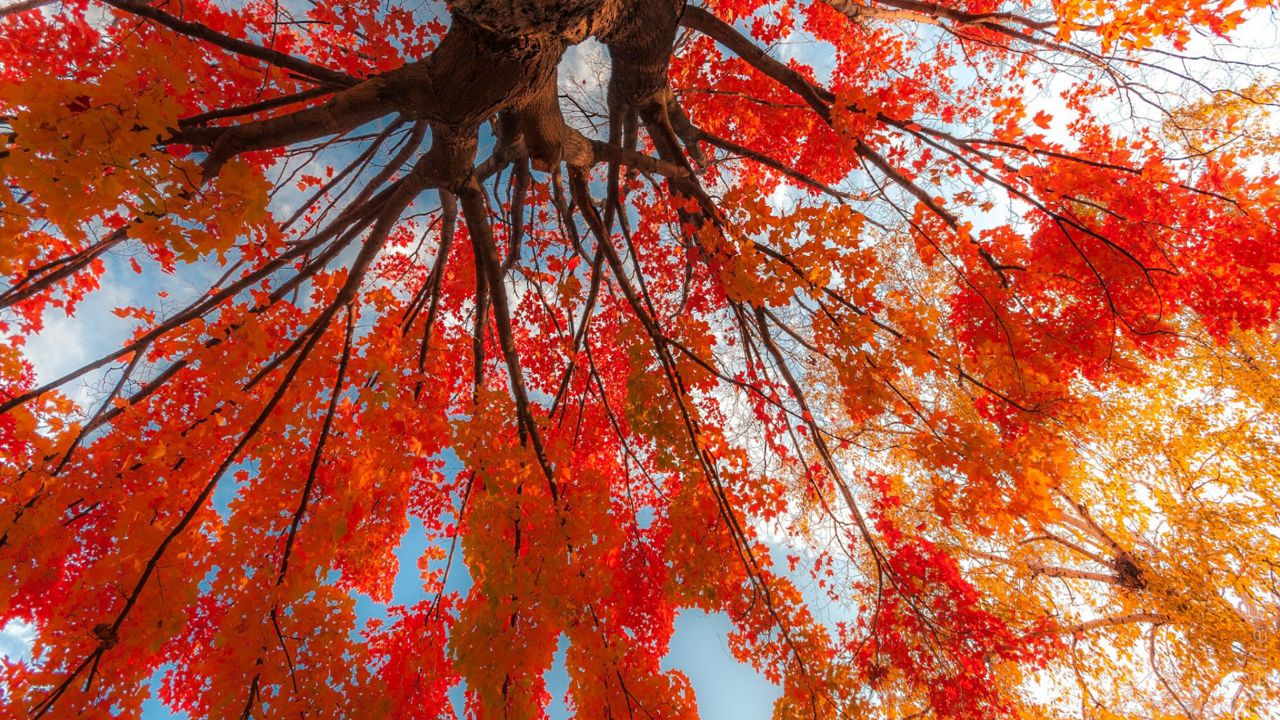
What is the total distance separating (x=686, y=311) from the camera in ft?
21.8

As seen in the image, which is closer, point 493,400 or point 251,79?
point 493,400

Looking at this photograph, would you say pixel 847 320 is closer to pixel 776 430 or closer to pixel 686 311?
pixel 776 430

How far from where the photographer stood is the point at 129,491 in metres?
3.61

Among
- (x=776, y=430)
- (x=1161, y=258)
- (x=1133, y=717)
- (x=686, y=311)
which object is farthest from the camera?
(x=1133, y=717)

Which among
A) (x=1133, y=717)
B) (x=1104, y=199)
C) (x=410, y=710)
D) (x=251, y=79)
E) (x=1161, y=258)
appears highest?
(x=251, y=79)

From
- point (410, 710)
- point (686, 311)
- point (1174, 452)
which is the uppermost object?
point (686, 311)

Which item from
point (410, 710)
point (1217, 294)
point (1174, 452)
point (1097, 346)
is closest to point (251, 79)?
point (410, 710)

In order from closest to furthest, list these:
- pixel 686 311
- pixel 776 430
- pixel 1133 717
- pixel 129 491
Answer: pixel 129 491 < pixel 776 430 < pixel 686 311 < pixel 1133 717

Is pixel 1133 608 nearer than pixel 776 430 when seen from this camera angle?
No

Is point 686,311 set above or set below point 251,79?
below

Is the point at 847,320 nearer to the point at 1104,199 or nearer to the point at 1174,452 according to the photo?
the point at 1104,199

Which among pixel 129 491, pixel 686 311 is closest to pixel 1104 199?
pixel 686 311

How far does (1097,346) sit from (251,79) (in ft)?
33.3

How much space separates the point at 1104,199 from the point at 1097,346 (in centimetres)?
191
